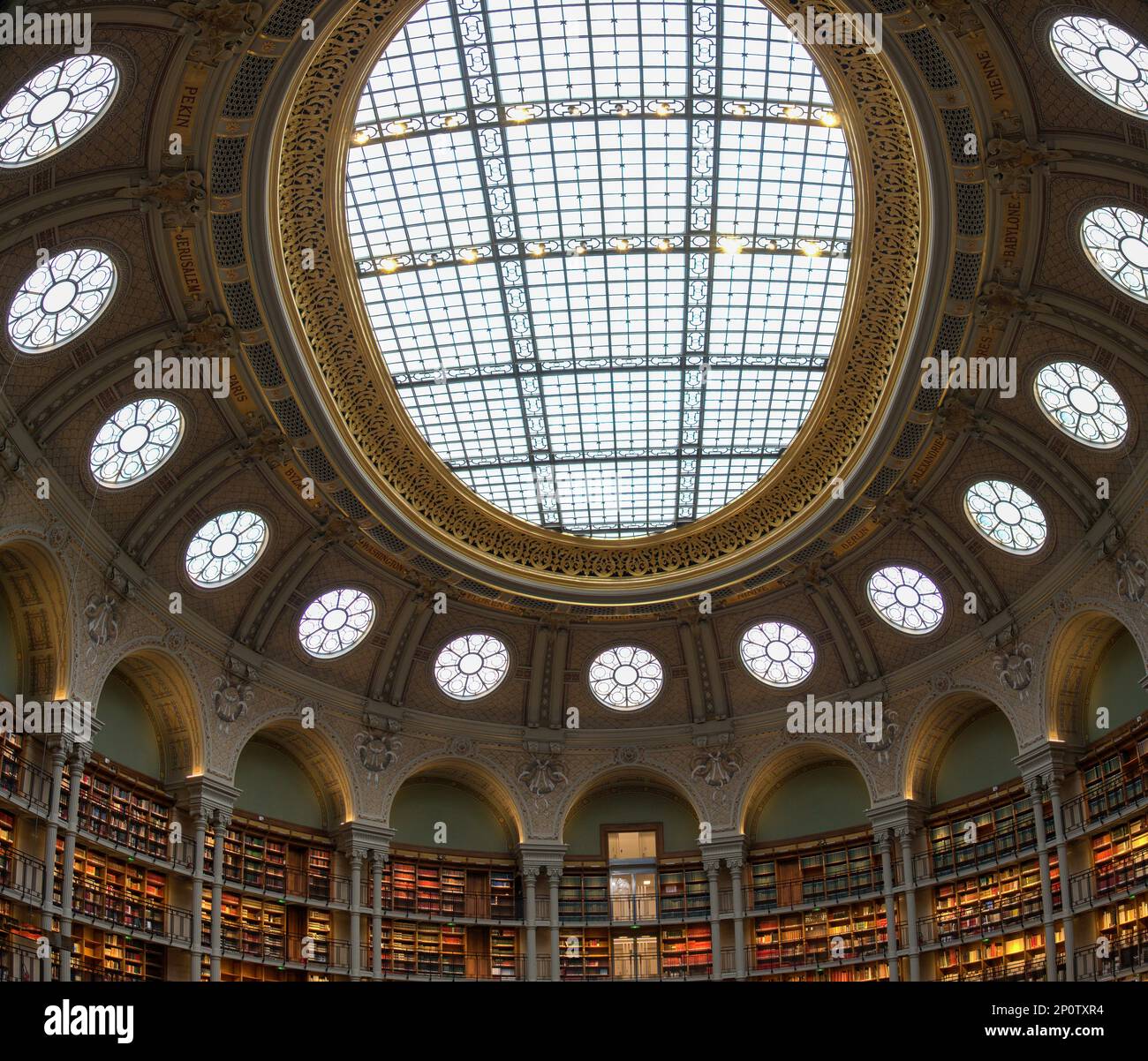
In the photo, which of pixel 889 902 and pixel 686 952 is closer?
pixel 889 902

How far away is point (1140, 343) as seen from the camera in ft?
80.5

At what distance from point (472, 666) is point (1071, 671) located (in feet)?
49.4

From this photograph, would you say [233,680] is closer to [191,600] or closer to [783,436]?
[191,600]

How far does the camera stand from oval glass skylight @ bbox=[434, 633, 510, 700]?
34.9m

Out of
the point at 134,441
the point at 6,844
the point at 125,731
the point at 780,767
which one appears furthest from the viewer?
the point at 780,767

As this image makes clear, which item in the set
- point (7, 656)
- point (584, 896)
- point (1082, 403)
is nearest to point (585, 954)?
point (584, 896)

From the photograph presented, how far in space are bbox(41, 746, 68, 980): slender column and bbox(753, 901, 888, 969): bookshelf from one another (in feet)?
55.7

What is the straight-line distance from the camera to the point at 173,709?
30.0 m

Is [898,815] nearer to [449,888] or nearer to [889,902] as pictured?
[889,902]

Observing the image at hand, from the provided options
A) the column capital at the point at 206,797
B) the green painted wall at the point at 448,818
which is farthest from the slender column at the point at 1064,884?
the column capital at the point at 206,797

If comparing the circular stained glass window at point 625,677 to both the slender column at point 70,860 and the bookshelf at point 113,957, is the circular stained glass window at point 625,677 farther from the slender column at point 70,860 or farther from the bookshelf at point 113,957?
the slender column at point 70,860

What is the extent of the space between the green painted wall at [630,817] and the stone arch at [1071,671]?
33.6 feet

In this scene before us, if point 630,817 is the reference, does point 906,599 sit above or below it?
above
